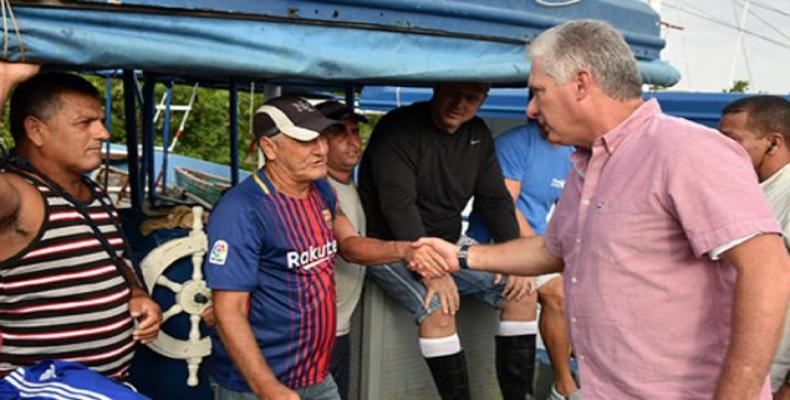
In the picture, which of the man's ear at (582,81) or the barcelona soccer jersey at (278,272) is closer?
the man's ear at (582,81)

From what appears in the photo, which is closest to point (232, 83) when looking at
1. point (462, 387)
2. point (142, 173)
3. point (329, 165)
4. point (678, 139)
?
point (142, 173)

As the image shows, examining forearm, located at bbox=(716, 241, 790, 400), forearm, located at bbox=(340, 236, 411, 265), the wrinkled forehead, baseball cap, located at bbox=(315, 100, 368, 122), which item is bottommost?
forearm, located at bbox=(340, 236, 411, 265)

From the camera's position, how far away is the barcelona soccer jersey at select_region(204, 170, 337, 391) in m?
2.41

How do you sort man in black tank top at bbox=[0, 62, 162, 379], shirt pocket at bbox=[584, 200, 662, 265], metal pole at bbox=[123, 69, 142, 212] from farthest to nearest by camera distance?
metal pole at bbox=[123, 69, 142, 212], man in black tank top at bbox=[0, 62, 162, 379], shirt pocket at bbox=[584, 200, 662, 265]

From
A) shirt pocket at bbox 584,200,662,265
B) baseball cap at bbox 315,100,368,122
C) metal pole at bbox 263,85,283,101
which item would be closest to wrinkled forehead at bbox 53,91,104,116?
baseball cap at bbox 315,100,368,122

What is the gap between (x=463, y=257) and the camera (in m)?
2.82

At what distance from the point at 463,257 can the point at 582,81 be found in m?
1.01

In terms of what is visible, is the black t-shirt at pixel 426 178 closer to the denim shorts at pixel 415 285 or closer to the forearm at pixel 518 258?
the denim shorts at pixel 415 285

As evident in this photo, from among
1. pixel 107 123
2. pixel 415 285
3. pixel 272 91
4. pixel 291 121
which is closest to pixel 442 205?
pixel 415 285

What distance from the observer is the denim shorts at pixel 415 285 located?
11.0 ft

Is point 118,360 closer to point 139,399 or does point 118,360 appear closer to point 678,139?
point 139,399

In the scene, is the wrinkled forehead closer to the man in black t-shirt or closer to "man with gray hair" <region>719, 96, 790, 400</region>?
the man in black t-shirt

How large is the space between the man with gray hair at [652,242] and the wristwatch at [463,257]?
0.67m

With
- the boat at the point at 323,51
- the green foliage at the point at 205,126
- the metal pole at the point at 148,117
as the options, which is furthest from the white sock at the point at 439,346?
the green foliage at the point at 205,126
